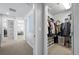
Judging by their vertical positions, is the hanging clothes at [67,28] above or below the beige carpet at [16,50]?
above

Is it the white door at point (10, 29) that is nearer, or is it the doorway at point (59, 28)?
the doorway at point (59, 28)

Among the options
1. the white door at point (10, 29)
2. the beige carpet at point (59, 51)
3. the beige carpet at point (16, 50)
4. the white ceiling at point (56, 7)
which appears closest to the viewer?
the beige carpet at point (59, 51)

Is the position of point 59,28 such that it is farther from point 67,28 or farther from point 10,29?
point 10,29

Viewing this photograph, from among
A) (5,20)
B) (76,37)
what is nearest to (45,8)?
(76,37)

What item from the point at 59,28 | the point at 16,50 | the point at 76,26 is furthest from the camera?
the point at 59,28

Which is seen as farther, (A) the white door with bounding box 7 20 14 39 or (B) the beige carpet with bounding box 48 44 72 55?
(A) the white door with bounding box 7 20 14 39

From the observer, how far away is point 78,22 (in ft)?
7.93

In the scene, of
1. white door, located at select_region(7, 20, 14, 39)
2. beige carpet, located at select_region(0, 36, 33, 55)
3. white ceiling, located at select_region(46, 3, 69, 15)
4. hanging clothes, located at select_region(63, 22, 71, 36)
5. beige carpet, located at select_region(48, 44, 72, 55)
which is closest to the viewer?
beige carpet, located at select_region(48, 44, 72, 55)

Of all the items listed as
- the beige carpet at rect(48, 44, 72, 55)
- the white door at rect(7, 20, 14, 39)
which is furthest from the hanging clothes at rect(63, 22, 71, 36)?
the white door at rect(7, 20, 14, 39)

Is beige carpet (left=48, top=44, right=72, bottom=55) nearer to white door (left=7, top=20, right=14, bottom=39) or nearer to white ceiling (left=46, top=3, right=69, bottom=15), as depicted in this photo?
white ceiling (left=46, top=3, right=69, bottom=15)

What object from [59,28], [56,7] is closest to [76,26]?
[56,7]

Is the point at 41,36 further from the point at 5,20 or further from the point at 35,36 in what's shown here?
the point at 5,20

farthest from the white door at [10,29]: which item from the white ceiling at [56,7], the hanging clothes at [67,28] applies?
the hanging clothes at [67,28]

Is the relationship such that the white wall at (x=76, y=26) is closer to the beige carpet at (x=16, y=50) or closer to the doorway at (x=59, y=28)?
the beige carpet at (x=16, y=50)
